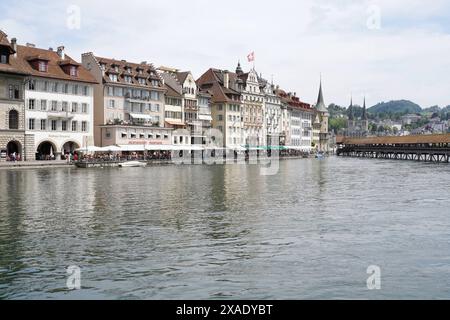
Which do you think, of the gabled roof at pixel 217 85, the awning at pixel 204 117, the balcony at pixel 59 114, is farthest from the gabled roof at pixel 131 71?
the gabled roof at pixel 217 85

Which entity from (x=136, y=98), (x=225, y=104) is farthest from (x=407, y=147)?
(x=136, y=98)

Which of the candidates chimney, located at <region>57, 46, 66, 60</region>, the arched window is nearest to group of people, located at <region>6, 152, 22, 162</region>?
the arched window

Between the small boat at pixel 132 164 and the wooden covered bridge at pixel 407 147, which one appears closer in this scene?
the small boat at pixel 132 164

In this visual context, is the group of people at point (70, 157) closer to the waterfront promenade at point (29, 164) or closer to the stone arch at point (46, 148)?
the stone arch at point (46, 148)

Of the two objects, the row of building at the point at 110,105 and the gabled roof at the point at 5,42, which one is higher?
the gabled roof at the point at 5,42

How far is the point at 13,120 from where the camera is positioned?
221ft

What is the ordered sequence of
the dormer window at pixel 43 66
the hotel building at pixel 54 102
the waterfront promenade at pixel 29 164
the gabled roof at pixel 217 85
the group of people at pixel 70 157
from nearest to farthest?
the waterfront promenade at pixel 29 164, the group of people at pixel 70 157, the hotel building at pixel 54 102, the dormer window at pixel 43 66, the gabled roof at pixel 217 85

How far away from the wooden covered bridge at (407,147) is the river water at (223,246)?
255 ft

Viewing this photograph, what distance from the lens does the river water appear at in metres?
13.5

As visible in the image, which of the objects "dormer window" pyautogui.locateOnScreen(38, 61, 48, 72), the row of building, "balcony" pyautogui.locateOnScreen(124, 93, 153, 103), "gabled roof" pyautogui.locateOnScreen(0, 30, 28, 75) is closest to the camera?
"gabled roof" pyautogui.locateOnScreen(0, 30, 28, 75)

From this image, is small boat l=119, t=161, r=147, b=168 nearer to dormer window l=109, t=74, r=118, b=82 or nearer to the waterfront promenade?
the waterfront promenade

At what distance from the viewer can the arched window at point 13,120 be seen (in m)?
67.1

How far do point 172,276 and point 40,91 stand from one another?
62.2m
